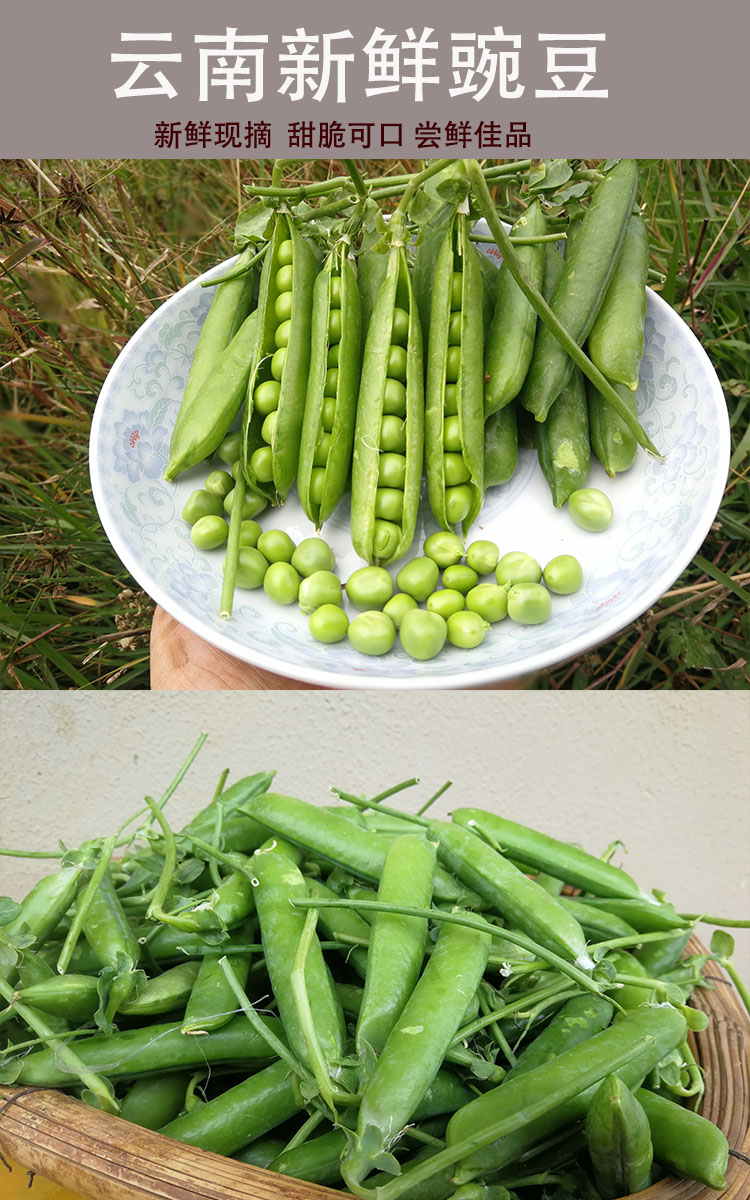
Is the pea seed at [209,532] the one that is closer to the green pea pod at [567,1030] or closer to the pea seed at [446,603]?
the pea seed at [446,603]

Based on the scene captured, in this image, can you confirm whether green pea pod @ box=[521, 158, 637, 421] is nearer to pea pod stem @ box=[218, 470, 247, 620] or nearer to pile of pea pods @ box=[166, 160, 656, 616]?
pile of pea pods @ box=[166, 160, 656, 616]

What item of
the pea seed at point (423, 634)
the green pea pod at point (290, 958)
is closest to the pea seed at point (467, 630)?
the pea seed at point (423, 634)

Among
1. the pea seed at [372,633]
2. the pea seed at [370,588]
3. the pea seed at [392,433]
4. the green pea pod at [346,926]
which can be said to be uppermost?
the pea seed at [392,433]

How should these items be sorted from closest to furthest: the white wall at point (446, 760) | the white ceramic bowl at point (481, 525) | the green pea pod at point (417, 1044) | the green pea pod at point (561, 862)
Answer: the green pea pod at point (417, 1044) < the green pea pod at point (561, 862) < the white ceramic bowl at point (481, 525) < the white wall at point (446, 760)

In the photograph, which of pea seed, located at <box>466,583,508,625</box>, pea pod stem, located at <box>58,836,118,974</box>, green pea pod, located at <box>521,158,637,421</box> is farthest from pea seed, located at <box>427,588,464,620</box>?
pea pod stem, located at <box>58,836,118,974</box>

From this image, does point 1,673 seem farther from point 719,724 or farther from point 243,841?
point 719,724

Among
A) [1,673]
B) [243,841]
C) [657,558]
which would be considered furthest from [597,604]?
[1,673]
